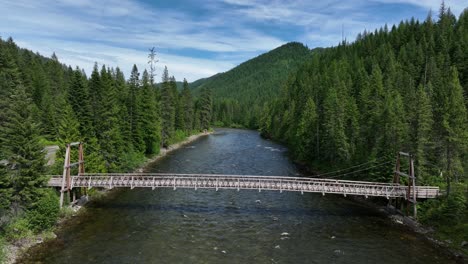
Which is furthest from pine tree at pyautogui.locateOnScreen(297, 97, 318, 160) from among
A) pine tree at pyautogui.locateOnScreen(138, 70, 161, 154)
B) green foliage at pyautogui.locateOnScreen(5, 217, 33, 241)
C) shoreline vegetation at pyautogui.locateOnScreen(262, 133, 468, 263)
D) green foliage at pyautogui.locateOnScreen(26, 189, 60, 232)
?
green foliage at pyautogui.locateOnScreen(5, 217, 33, 241)

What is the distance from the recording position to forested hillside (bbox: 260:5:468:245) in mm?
38438

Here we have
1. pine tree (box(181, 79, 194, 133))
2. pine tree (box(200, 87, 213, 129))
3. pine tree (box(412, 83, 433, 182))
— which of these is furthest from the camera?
pine tree (box(200, 87, 213, 129))

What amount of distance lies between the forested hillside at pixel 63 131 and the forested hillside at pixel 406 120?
3501 centimetres

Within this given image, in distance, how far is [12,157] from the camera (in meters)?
31.8

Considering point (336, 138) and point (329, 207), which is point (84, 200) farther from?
point (336, 138)

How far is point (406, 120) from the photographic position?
51.0m

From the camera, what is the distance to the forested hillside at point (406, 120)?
126 feet

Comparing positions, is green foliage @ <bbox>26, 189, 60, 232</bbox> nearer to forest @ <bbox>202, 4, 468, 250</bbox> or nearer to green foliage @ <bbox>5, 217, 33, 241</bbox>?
green foliage @ <bbox>5, 217, 33, 241</bbox>

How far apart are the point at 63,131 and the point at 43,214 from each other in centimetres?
1422

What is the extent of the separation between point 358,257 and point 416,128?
19.1 metres

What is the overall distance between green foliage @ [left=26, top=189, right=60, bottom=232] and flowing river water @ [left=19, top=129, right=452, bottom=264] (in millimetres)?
1683

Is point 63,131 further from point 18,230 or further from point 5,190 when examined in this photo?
point 18,230

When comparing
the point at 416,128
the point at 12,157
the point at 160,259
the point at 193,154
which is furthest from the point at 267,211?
the point at 193,154

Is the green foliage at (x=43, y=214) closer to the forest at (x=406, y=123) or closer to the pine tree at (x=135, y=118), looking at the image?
the pine tree at (x=135, y=118)
